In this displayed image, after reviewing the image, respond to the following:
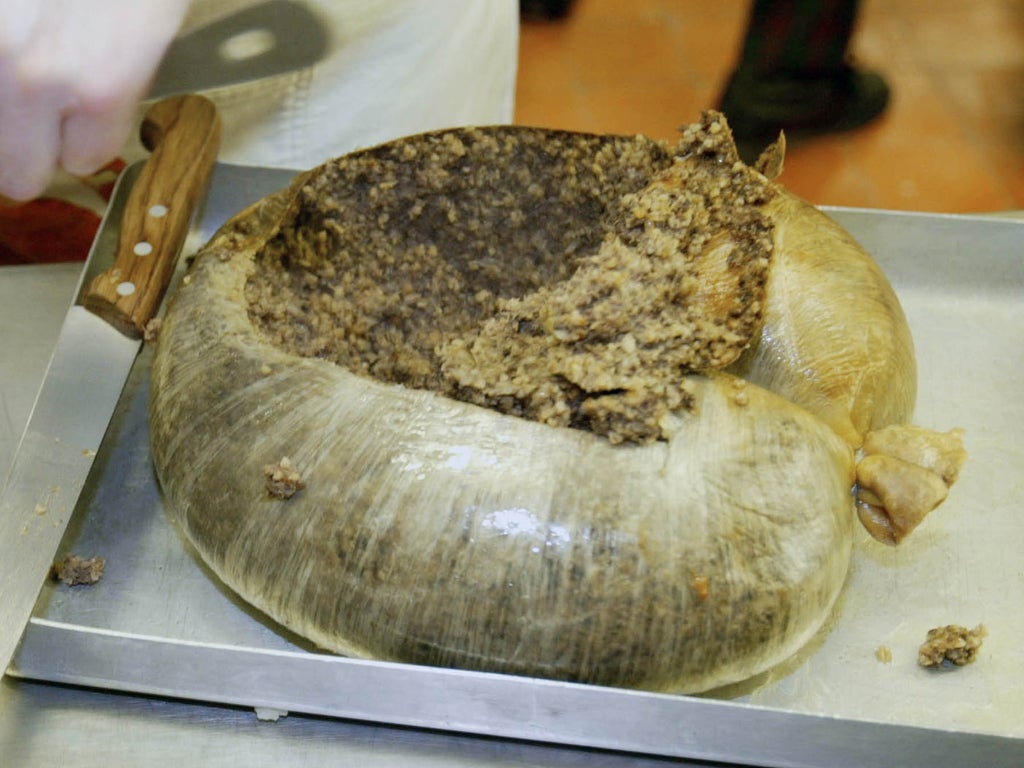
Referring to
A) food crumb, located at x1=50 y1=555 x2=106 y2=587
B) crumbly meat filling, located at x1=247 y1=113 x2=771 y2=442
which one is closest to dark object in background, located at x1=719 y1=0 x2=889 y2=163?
crumbly meat filling, located at x1=247 y1=113 x2=771 y2=442

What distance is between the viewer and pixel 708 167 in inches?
47.3

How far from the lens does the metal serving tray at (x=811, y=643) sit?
100cm

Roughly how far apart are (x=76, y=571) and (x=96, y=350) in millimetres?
277

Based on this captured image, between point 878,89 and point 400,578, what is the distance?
92.2 inches

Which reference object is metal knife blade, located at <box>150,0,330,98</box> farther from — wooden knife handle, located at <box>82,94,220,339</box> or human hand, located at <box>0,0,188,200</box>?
human hand, located at <box>0,0,188,200</box>

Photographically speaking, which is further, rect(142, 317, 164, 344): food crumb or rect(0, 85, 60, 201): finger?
rect(142, 317, 164, 344): food crumb

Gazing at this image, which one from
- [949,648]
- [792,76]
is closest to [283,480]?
[949,648]

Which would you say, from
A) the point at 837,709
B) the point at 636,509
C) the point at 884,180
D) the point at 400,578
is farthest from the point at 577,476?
the point at 884,180

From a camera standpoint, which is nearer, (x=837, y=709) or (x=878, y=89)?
(x=837, y=709)

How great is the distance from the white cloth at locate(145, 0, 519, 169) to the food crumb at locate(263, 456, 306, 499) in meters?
0.85

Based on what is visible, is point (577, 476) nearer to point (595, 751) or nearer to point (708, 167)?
point (595, 751)

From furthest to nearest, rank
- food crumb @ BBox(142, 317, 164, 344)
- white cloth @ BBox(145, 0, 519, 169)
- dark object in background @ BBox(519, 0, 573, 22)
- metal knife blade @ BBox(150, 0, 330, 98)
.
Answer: dark object in background @ BBox(519, 0, 573, 22) → white cloth @ BBox(145, 0, 519, 169) → metal knife blade @ BBox(150, 0, 330, 98) → food crumb @ BBox(142, 317, 164, 344)

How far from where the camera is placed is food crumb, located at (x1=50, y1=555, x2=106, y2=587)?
1194 mm

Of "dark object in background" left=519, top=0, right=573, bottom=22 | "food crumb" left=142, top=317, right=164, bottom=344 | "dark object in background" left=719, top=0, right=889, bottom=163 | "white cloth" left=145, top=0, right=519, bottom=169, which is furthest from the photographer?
"dark object in background" left=519, top=0, right=573, bottom=22
